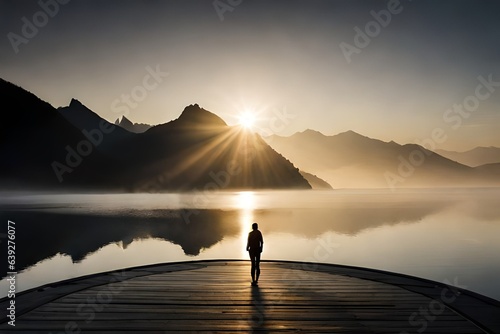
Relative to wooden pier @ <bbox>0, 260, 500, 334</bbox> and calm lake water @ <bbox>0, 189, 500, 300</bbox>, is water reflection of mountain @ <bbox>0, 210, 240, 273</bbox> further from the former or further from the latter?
wooden pier @ <bbox>0, 260, 500, 334</bbox>

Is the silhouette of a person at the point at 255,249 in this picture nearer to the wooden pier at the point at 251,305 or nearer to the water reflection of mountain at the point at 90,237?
the wooden pier at the point at 251,305

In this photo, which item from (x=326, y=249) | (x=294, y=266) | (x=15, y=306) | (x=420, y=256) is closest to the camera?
(x=15, y=306)

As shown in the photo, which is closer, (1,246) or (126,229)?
(1,246)

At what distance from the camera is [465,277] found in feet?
85.9

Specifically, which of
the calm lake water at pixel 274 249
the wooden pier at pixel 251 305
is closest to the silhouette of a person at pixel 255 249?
the wooden pier at pixel 251 305

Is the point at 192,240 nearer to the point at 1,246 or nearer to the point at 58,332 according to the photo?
the point at 1,246

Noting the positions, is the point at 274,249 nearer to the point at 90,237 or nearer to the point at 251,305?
the point at 90,237

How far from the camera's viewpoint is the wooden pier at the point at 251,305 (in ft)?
29.2

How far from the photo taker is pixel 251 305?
34.1 feet

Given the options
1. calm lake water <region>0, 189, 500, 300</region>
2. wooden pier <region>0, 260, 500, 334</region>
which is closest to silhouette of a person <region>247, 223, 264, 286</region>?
wooden pier <region>0, 260, 500, 334</region>

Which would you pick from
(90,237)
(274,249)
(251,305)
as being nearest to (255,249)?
(251,305)

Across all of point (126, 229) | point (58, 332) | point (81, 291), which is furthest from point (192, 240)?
point (58, 332)

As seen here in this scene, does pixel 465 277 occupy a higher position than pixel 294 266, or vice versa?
pixel 294 266

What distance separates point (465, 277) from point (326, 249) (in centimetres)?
1501
